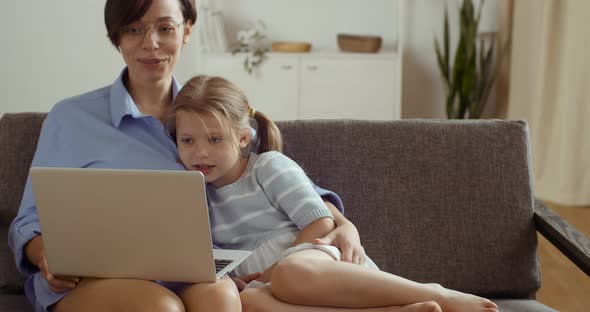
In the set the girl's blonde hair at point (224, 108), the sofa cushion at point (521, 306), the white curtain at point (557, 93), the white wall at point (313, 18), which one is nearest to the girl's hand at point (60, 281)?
the girl's blonde hair at point (224, 108)

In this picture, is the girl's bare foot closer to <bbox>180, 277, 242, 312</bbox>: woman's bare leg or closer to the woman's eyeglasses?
<bbox>180, 277, 242, 312</bbox>: woman's bare leg

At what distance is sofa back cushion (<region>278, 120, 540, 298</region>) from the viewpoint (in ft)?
6.75

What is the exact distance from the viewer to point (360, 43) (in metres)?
5.39

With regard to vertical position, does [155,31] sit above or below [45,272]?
above

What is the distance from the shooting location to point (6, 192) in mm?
2061

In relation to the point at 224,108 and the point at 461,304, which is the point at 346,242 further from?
the point at 224,108

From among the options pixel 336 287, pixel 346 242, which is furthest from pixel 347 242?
pixel 336 287

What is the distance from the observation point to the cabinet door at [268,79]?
5.40m

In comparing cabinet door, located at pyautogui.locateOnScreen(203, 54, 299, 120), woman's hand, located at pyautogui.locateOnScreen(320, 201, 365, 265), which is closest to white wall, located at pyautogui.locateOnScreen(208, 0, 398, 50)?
cabinet door, located at pyautogui.locateOnScreen(203, 54, 299, 120)

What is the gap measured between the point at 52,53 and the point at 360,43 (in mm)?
2169

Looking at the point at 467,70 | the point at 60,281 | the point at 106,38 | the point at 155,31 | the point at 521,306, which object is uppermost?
the point at 155,31

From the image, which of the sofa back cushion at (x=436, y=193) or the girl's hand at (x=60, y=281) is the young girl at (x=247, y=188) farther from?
the girl's hand at (x=60, y=281)

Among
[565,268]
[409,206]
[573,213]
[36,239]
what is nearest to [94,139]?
[36,239]

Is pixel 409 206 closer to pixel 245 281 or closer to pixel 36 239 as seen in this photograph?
pixel 245 281
